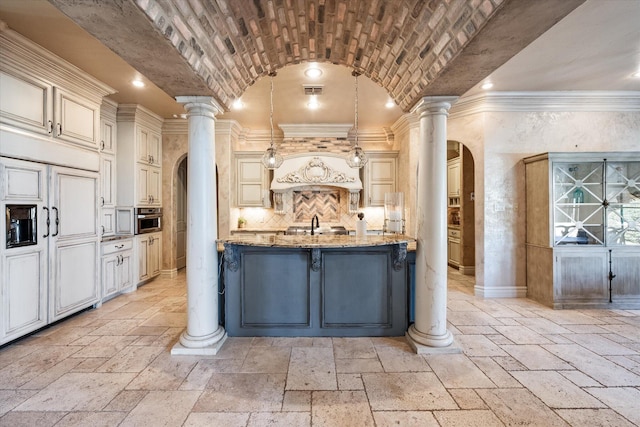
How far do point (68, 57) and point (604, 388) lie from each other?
584 centimetres

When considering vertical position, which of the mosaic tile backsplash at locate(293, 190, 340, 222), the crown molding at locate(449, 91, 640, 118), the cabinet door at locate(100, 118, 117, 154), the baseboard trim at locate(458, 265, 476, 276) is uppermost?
the crown molding at locate(449, 91, 640, 118)

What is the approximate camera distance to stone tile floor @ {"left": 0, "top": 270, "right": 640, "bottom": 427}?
1836mm

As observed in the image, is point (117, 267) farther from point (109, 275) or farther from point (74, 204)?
point (74, 204)

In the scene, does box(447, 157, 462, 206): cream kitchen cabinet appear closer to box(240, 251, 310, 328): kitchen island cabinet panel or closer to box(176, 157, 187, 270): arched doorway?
box(240, 251, 310, 328): kitchen island cabinet panel

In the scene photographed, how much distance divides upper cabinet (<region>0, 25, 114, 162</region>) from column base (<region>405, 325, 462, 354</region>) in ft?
13.9

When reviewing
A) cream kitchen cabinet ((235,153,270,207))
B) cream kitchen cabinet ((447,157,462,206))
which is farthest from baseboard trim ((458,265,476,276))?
cream kitchen cabinet ((235,153,270,207))

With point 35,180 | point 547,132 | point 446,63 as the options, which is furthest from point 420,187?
point 35,180

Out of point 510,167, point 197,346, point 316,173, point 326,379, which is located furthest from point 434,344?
point 316,173

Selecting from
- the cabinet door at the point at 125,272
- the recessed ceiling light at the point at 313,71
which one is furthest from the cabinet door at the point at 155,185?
the recessed ceiling light at the point at 313,71

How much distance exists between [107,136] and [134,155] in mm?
436

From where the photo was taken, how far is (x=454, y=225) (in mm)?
6359

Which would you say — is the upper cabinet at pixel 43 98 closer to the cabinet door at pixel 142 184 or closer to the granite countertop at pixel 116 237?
the cabinet door at pixel 142 184

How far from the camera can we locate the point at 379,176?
233 inches

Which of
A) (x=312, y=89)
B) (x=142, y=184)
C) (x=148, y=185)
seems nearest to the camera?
(x=312, y=89)
